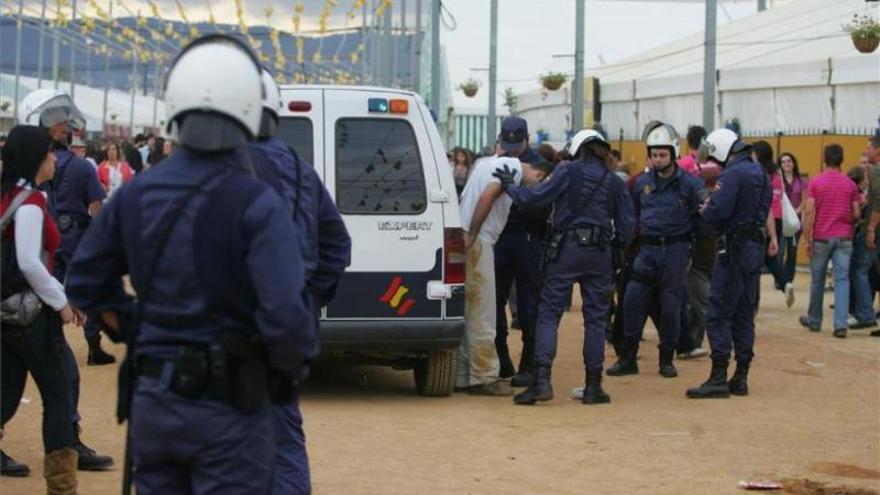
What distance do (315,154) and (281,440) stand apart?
19.0 feet

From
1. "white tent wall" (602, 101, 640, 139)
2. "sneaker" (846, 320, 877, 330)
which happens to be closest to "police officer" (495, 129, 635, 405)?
"sneaker" (846, 320, 877, 330)

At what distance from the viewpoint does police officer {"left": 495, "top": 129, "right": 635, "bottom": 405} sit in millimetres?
12203

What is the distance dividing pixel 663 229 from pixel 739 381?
138cm

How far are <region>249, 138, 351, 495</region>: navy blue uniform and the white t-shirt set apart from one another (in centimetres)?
611

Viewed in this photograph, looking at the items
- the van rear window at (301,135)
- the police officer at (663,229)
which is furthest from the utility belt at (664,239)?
the van rear window at (301,135)

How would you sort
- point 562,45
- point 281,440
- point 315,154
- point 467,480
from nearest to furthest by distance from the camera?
point 281,440 → point 467,480 → point 315,154 → point 562,45

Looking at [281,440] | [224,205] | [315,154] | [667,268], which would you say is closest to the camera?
[224,205]

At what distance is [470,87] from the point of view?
47000mm

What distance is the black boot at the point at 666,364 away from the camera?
14.2m

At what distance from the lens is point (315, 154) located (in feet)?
39.1

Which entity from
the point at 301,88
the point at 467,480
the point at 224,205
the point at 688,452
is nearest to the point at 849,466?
the point at 688,452

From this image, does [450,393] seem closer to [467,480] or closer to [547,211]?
[547,211]

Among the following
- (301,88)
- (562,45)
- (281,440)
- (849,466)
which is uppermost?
(562,45)

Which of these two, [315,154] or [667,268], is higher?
[315,154]
